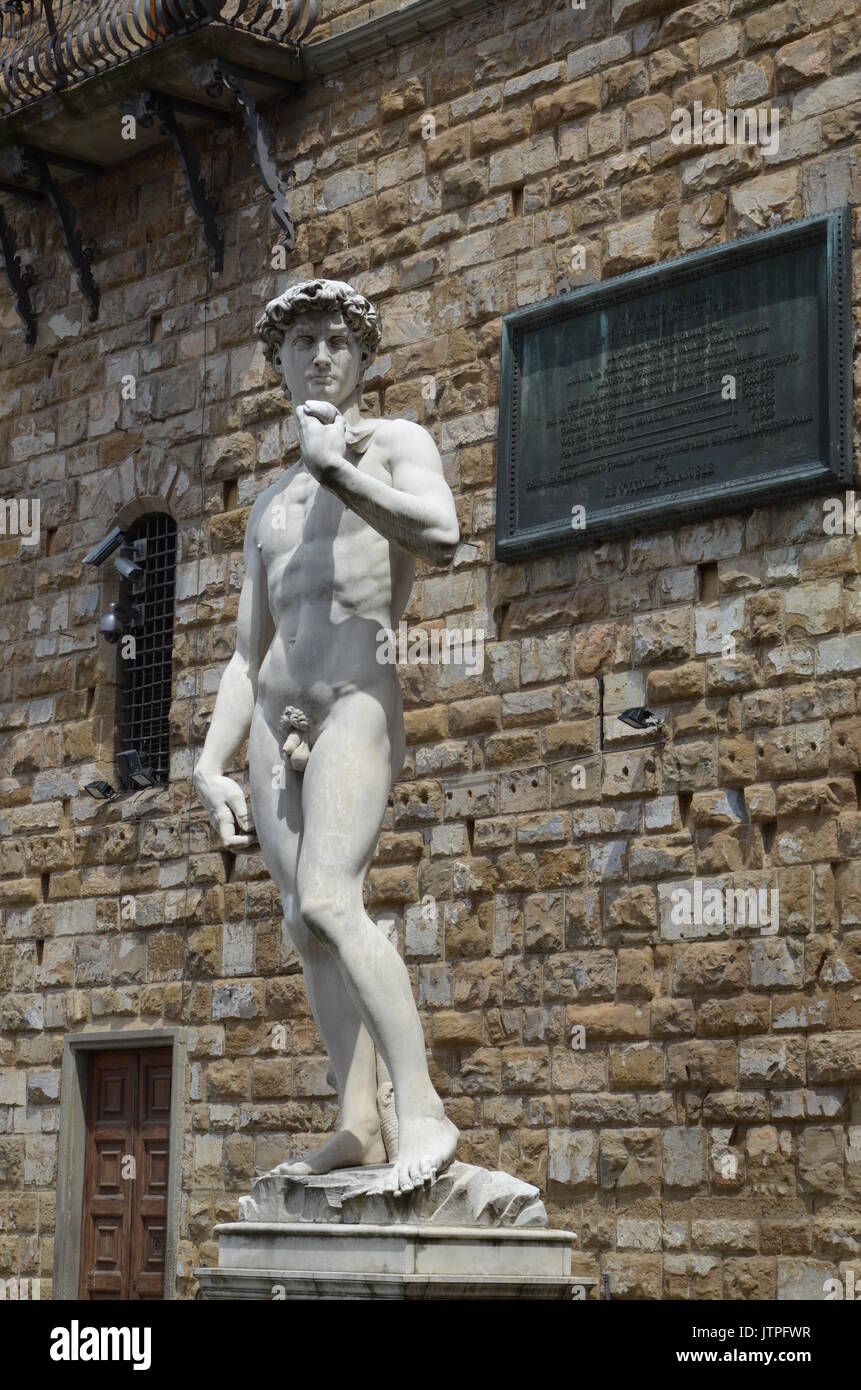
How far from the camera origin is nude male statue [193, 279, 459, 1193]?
253 inches

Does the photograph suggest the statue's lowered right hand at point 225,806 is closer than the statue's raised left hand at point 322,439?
No

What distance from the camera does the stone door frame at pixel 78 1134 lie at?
11.7 metres

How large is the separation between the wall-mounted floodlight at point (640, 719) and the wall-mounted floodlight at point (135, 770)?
3.63 m

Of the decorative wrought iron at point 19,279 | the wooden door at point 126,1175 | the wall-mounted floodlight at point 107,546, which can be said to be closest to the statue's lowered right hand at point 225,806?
the wooden door at point 126,1175

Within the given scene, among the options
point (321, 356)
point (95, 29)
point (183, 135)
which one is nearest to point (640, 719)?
point (321, 356)

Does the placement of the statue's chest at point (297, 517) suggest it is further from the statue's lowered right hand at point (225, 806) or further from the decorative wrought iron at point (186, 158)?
the decorative wrought iron at point (186, 158)

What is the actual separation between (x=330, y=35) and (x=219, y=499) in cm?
258

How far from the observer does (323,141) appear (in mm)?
12055

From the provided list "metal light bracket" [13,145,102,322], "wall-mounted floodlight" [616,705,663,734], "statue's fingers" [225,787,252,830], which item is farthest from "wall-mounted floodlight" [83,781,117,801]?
"statue's fingers" [225,787,252,830]

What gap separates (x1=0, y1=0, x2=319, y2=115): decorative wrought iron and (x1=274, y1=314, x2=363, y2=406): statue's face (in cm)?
551

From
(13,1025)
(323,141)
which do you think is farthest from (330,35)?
(13,1025)

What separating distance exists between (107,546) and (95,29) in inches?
125
